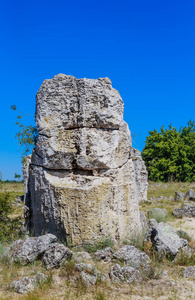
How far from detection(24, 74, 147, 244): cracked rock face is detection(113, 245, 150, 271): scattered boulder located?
0.81m

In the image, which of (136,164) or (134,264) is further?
(136,164)

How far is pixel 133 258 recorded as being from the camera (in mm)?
5230

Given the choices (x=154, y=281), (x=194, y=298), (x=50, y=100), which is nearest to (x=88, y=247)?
(x=154, y=281)

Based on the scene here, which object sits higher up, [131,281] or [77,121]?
[77,121]

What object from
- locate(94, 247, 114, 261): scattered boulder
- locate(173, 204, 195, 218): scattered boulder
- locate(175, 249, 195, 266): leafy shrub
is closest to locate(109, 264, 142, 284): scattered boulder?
locate(94, 247, 114, 261): scattered boulder

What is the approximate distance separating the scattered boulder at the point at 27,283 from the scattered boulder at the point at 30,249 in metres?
0.60

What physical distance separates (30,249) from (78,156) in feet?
7.19

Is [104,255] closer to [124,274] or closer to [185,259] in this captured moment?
[124,274]

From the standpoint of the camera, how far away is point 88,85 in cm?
659

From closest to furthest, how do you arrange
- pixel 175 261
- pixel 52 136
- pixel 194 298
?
pixel 194 298, pixel 175 261, pixel 52 136

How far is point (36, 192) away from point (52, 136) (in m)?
1.34

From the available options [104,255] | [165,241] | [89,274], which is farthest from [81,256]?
[165,241]

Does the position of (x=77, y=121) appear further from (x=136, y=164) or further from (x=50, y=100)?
(x=136, y=164)

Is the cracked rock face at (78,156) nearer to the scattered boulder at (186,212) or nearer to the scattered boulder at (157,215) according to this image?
the scattered boulder at (157,215)
